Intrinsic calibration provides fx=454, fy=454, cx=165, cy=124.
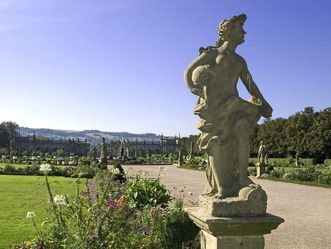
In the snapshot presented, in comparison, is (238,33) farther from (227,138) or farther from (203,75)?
(227,138)

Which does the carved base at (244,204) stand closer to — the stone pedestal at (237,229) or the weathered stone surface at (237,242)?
the stone pedestal at (237,229)

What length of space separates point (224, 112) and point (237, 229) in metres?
1.15

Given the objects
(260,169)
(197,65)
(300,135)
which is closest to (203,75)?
(197,65)

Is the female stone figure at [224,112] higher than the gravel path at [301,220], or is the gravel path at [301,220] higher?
the female stone figure at [224,112]

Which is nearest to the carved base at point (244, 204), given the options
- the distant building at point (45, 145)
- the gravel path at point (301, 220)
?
the gravel path at point (301, 220)

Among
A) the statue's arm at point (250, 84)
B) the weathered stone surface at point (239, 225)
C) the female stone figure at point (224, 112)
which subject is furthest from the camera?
the statue's arm at point (250, 84)

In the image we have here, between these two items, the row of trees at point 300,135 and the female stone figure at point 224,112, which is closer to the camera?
the female stone figure at point 224,112

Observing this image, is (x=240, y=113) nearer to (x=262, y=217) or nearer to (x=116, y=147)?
(x=262, y=217)

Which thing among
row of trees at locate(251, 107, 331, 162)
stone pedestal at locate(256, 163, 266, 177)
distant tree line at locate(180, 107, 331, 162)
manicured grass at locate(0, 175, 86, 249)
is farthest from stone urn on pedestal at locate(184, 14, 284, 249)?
row of trees at locate(251, 107, 331, 162)

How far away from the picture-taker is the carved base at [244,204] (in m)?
4.34

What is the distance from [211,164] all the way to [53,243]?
7.46ft

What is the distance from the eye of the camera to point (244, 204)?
434 centimetres

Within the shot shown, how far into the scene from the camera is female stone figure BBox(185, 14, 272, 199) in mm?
4582

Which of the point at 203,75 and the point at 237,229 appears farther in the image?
the point at 203,75
